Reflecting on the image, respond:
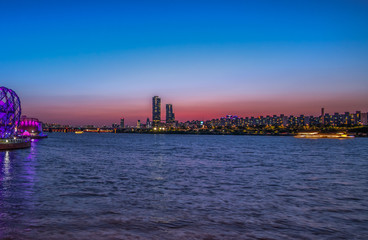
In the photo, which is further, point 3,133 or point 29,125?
point 29,125

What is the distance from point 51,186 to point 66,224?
11383mm

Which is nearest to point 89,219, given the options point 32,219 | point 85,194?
point 32,219

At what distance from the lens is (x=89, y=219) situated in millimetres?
14430

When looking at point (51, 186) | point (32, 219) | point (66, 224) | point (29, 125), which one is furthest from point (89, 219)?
point (29, 125)

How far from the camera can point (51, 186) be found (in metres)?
23.8

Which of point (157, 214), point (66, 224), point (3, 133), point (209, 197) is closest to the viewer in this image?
point (66, 224)

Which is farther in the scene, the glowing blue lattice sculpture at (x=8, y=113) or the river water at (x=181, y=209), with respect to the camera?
the glowing blue lattice sculpture at (x=8, y=113)

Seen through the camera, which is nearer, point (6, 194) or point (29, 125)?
point (6, 194)

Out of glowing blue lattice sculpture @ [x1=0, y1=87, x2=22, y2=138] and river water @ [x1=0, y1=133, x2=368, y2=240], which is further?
glowing blue lattice sculpture @ [x1=0, y1=87, x2=22, y2=138]

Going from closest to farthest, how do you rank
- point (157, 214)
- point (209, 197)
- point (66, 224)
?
1. point (66, 224)
2. point (157, 214)
3. point (209, 197)

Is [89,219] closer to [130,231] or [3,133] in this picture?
[130,231]

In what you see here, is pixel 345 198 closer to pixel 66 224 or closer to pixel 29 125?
pixel 66 224

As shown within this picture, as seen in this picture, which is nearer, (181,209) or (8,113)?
(181,209)

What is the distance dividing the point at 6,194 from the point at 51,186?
393cm
